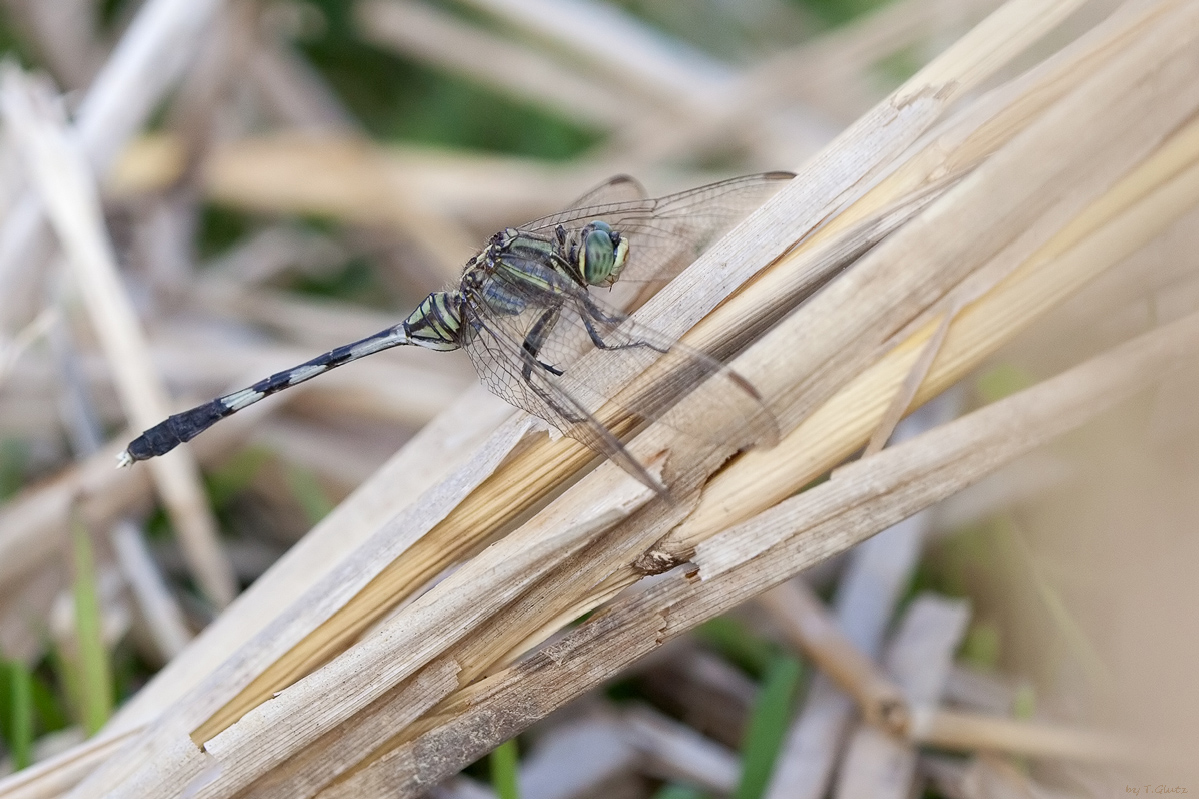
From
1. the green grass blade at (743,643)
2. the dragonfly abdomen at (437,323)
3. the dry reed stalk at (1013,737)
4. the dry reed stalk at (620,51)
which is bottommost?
the dry reed stalk at (1013,737)

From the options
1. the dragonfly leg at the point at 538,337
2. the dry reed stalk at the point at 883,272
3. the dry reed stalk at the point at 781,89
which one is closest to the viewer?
the dry reed stalk at the point at 883,272

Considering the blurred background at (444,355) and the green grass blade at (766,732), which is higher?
the blurred background at (444,355)

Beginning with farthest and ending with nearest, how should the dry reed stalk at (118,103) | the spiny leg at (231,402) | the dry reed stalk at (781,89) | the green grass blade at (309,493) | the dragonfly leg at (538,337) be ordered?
the dry reed stalk at (781,89) → the dry reed stalk at (118,103) → the green grass blade at (309,493) → the spiny leg at (231,402) → the dragonfly leg at (538,337)

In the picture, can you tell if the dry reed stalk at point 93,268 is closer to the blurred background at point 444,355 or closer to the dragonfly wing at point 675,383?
the blurred background at point 444,355

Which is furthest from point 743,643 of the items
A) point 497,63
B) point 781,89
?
A: point 497,63

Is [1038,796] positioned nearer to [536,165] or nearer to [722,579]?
[722,579]

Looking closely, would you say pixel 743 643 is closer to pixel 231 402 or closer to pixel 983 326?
pixel 983 326

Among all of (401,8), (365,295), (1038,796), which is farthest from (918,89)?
(401,8)

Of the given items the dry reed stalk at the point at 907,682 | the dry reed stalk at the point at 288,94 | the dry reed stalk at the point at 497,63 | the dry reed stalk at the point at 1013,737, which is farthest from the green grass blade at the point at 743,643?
the dry reed stalk at the point at 288,94

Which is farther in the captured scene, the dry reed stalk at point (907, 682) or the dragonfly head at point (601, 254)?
the dragonfly head at point (601, 254)
